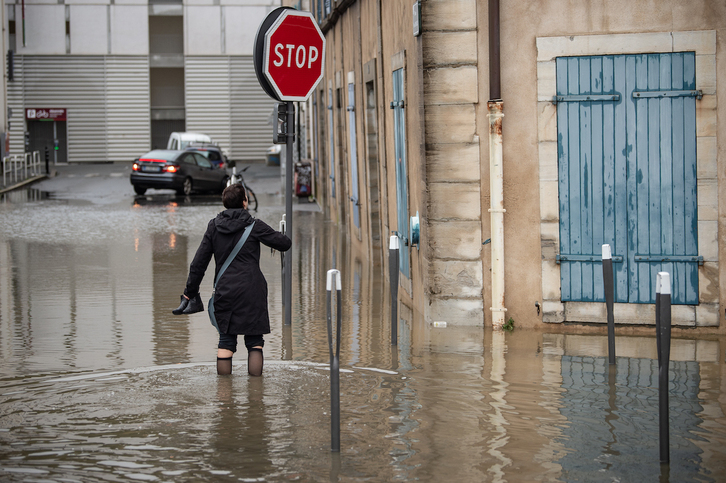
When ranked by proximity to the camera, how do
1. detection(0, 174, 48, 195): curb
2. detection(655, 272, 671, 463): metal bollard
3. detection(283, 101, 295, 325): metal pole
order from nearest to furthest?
detection(655, 272, 671, 463): metal bollard, detection(283, 101, 295, 325): metal pole, detection(0, 174, 48, 195): curb

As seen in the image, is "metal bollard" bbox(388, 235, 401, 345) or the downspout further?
the downspout

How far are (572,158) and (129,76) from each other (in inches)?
1717

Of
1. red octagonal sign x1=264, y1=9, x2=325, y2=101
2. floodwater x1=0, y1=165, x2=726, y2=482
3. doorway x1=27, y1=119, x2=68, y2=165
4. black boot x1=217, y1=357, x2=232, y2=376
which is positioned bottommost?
floodwater x1=0, y1=165, x2=726, y2=482

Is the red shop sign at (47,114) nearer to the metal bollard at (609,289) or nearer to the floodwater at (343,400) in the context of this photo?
the floodwater at (343,400)

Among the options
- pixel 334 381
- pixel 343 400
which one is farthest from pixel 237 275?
pixel 334 381

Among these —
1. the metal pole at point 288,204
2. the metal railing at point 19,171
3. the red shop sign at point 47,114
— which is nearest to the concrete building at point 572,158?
the metal pole at point 288,204

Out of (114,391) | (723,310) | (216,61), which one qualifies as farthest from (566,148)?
(216,61)

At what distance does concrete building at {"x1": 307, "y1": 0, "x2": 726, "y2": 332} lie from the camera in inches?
344

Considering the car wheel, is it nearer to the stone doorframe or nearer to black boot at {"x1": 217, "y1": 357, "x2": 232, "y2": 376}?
the stone doorframe

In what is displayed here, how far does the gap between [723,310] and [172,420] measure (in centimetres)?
524

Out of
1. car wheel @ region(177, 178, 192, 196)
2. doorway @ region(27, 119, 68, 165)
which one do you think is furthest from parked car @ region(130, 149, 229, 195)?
doorway @ region(27, 119, 68, 165)

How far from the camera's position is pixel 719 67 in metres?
8.66

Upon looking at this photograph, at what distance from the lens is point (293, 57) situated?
32.1 ft

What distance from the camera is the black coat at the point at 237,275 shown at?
6922 mm
